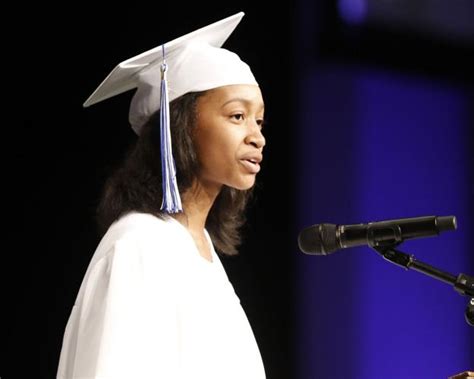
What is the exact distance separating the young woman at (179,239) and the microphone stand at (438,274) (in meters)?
0.38

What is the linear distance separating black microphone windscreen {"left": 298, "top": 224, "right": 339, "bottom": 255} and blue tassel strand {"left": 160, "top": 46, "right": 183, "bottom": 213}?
285 mm

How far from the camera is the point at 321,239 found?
1.84 meters

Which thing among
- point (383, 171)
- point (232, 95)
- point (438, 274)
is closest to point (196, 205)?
point (232, 95)

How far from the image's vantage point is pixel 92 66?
9.03 ft

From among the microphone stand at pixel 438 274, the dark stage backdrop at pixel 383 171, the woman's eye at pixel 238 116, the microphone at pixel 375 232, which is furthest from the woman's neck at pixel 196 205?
the dark stage backdrop at pixel 383 171

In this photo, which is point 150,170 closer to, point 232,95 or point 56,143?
point 232,95

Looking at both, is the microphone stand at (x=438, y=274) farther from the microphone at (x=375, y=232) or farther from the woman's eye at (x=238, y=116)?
the woman's eye at (x=238, y=116)

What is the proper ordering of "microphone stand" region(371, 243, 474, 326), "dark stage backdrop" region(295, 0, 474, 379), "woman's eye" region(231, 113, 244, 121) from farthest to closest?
1. "dark stage backdrop" region(295, 0, 474, 379)
2. "woman's eye" region(231, 113, 244, 121)
3. "microphone stand" region(371, 243, 474, 326)

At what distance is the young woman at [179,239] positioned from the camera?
181 cm

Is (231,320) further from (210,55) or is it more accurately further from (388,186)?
(388,186)

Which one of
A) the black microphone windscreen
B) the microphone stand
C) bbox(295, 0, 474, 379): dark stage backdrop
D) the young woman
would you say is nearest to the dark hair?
the young woman

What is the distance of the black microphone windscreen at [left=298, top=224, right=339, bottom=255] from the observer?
1.83 metres

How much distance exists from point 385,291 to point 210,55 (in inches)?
55.0

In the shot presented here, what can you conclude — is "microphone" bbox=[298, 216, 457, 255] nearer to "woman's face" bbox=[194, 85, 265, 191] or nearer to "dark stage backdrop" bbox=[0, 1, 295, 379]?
"woman's face" bbox=[194, 85, 265, 191]
